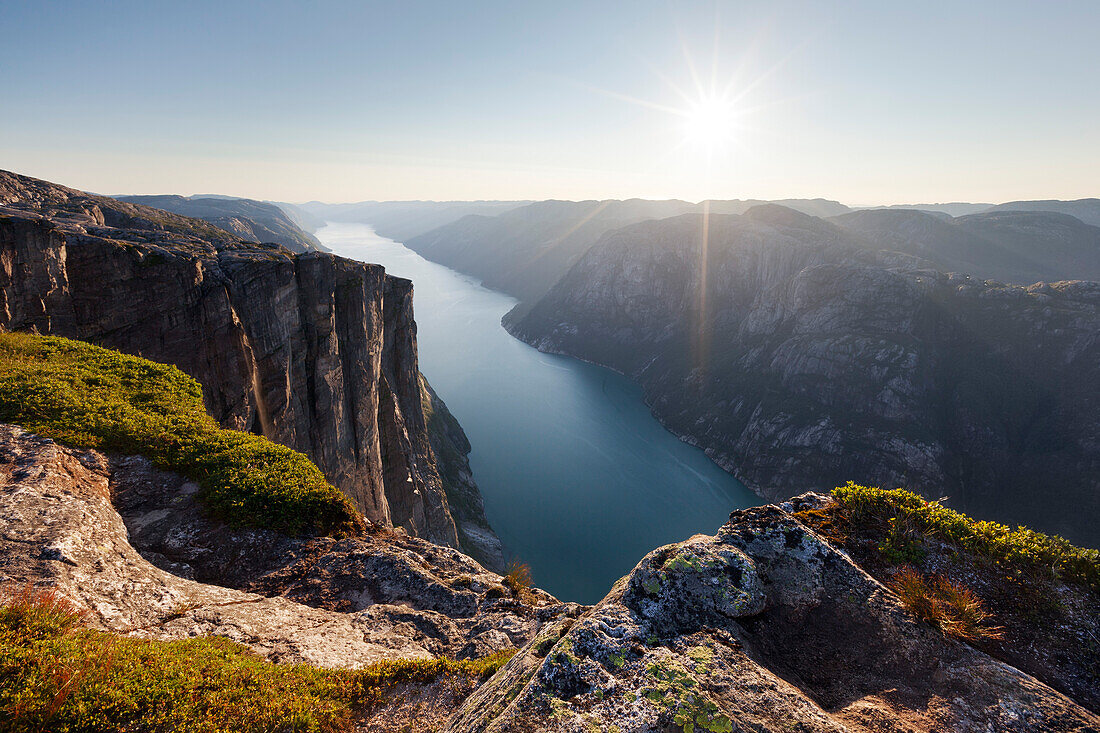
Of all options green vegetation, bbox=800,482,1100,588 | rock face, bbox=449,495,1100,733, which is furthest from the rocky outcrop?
rock face, bbox=449,495,1100,733

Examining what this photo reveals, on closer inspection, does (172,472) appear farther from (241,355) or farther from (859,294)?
(859,294)

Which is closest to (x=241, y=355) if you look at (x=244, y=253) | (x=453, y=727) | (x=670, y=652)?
(x=244, y=253)

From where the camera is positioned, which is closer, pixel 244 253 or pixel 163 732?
pixel 163 732

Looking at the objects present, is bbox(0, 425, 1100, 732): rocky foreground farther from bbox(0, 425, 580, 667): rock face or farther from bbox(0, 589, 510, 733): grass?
bbox(0, 589, 510, 733): grass

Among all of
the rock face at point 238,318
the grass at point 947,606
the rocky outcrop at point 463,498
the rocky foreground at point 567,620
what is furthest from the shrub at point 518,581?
the rocky outcrop at point 463,498

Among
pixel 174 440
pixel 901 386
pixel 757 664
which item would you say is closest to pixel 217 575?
pixel 174 440

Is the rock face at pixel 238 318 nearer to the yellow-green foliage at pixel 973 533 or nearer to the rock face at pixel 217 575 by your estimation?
the rock face at pixel 217 575

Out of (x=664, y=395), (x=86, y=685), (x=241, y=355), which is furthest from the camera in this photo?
(x=664, y=395)
